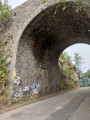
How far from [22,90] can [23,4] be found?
5.25 meters

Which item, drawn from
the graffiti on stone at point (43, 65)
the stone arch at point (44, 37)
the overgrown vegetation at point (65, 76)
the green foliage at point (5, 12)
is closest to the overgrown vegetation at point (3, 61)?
the green foliage at point (5, 12)

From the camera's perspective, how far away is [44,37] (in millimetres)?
8570

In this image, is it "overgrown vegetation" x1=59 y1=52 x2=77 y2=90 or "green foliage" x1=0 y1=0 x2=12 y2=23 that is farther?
"overgrown vegetation" x1=59 y1=52 x2=77 y2=90

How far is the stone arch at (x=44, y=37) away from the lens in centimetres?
667

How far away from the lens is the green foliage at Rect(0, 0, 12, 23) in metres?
7.71

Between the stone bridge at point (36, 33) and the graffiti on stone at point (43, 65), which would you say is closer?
the stone bridge at point (36, 33)

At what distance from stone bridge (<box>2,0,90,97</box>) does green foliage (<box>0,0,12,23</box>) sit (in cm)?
35

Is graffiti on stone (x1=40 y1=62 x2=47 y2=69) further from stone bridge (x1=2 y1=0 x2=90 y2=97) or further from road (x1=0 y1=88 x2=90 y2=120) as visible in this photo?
road (x1=0 y1=88 x2=90 y2=120)

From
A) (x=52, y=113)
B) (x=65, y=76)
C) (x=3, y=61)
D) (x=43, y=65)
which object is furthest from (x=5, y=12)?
(x=65, y=76)

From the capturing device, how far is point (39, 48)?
344 inches

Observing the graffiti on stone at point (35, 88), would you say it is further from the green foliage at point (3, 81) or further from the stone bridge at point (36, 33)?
the green foliage at point (3, 81)

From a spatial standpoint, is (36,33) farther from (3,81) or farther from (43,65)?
(3,81)

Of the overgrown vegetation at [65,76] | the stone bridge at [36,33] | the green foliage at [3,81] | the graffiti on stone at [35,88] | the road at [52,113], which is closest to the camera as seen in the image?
the road at [52,113]

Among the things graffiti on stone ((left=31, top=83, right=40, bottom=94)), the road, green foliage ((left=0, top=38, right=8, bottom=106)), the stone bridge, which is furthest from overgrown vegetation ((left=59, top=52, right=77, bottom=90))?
the road
